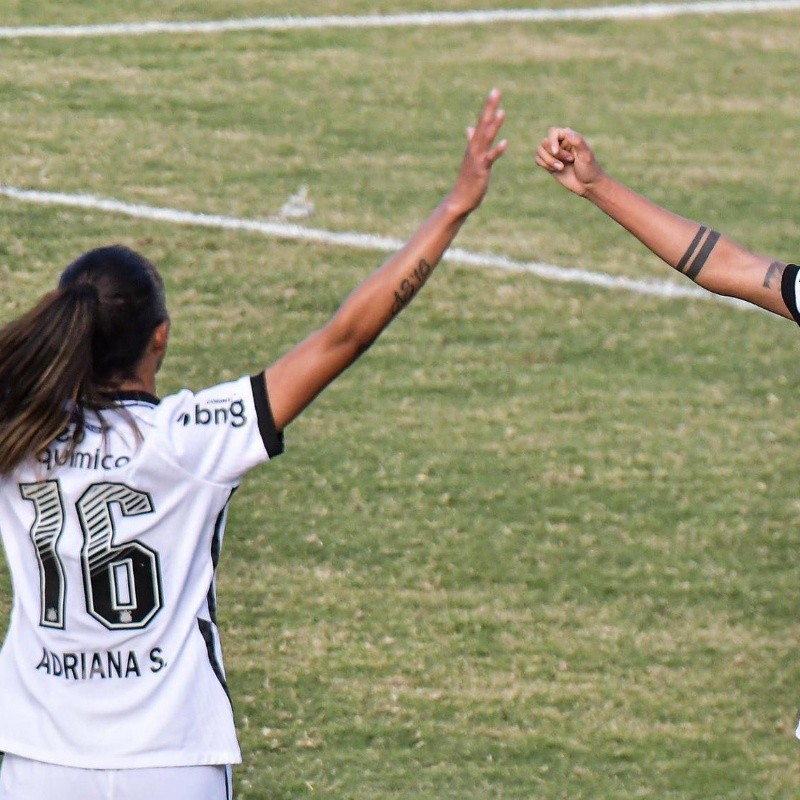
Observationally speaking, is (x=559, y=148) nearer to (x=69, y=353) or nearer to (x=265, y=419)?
(x=265, y=419)

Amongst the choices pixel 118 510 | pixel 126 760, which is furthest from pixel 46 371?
pixel 126 760

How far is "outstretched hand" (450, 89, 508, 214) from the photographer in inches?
115

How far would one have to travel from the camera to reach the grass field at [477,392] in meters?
5.03

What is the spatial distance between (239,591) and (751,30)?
569cm

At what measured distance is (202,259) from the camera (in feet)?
24.8

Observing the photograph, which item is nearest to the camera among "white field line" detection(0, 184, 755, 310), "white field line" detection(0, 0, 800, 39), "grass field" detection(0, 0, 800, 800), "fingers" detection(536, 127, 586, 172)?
"fingers" detection(536, 127, 586, 172)

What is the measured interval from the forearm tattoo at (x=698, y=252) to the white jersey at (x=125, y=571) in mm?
1362

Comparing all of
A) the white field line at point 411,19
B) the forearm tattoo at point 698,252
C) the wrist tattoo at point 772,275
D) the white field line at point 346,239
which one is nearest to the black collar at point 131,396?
the forearm tattoo at point 698,252

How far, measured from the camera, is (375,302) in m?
2.89

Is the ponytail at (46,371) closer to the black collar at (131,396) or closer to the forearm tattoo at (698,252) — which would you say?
the black collar at (131,396)

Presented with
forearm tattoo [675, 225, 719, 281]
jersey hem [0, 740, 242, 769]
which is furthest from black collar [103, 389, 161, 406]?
forearm tattoo [675, 225, 719, 281]

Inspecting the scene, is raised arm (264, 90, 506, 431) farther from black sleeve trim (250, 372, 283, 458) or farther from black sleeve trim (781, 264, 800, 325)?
black sleeve trim (781, 264, 800, 325)

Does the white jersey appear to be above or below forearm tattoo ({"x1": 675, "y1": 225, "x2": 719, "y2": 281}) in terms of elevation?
below

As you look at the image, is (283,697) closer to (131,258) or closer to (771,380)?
(131,258)
